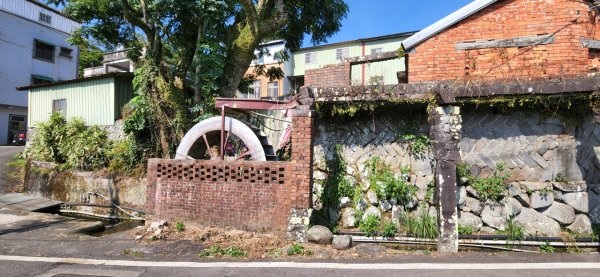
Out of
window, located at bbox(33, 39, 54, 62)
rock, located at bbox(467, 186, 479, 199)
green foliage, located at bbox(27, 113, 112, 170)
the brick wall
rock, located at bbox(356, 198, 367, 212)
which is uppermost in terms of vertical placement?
window, located at bbox(33, 39, 54, 62)

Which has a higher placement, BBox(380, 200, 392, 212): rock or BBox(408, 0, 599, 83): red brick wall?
BBox(408, 0, 599, 83): red brick wall

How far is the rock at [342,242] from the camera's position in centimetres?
647

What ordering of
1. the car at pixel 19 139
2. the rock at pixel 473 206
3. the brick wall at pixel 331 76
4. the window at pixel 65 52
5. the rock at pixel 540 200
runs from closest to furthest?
the rock at pixel 540 200 < the rock at pixel 473 206 < the brick wall at pixel 331 76 < the car at pixel 19 139 < the window at pixel 65 52

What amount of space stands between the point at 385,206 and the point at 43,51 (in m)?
29.4

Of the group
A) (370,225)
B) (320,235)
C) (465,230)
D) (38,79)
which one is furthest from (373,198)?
(38,79)

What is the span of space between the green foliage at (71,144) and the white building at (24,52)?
13075 millimetres

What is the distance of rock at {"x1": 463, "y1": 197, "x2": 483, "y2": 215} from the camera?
695 centimetres

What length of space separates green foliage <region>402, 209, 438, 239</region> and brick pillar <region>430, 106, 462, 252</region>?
0.32m

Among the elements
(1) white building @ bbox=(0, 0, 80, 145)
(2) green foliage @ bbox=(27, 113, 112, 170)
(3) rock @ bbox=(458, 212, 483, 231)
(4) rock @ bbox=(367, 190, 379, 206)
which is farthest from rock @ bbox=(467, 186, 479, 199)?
(1) white building @ bbox=(0, 0, 80, 145)

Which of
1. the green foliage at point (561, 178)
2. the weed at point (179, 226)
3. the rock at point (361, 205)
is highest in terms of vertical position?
the green foliage at point (561, 178)

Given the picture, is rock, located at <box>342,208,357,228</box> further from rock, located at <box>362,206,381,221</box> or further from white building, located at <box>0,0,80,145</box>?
white building, located at <box>0,0,80,145</box>

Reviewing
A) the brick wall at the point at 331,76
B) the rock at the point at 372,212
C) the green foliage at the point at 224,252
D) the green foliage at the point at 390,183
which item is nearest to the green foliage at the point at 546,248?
the green foliage at the point at 390,183

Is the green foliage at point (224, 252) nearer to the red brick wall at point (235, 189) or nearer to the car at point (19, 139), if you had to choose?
the red brick wall at point (235, 189)

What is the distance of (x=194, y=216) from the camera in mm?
7898
